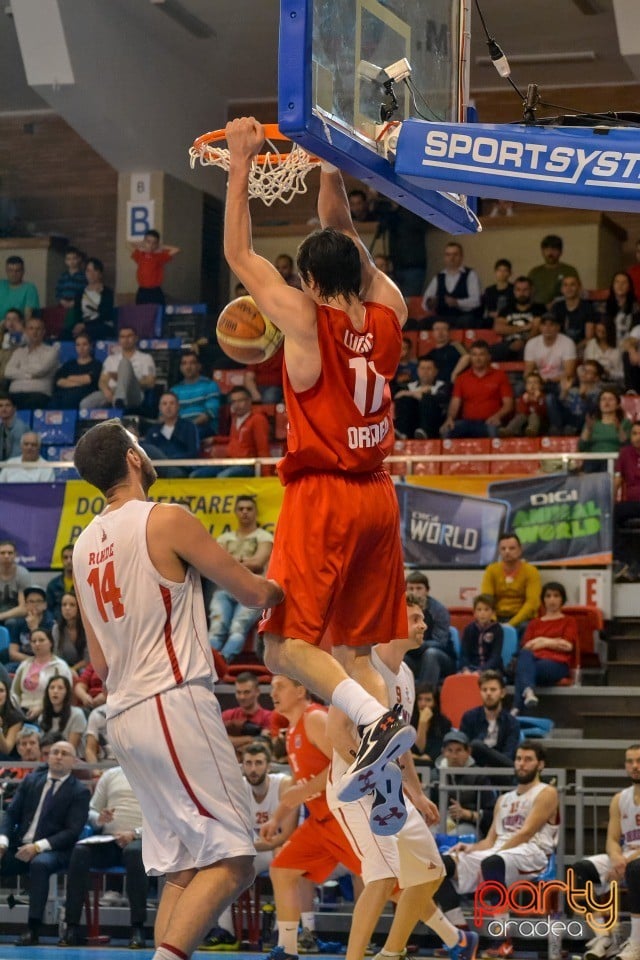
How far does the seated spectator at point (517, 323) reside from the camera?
19.2m

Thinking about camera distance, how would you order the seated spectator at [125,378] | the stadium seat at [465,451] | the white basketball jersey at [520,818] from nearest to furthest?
the white basketball jersey at [520,818]
the stadium seat at [465,451]
the seated spectator at [125,378]

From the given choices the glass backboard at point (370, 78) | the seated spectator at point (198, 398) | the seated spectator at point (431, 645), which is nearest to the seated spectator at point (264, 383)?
the seated spectator at point (198, 398)

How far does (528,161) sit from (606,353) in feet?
40.1

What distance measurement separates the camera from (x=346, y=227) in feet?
21.7

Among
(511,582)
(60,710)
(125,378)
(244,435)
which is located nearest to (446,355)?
(244,435)

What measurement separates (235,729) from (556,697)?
3184 millimetres

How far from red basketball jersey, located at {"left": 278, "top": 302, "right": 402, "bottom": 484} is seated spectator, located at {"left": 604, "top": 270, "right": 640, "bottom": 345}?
12506 millimetres

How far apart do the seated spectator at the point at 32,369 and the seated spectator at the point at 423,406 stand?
494cm

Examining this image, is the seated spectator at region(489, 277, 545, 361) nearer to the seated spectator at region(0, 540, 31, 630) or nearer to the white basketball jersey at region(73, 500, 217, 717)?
the seated spectator at region(0, 540, 31, 630)

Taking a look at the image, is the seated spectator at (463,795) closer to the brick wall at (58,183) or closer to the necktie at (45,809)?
the necktie at (45,809)

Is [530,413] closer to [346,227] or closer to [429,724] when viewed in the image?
[429,724]

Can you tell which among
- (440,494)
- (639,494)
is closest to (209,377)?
(440,494)

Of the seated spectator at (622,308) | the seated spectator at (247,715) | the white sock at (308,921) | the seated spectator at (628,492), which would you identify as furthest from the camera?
the seated spectator at (622,308)

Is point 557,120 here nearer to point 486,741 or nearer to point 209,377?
point 486,741
